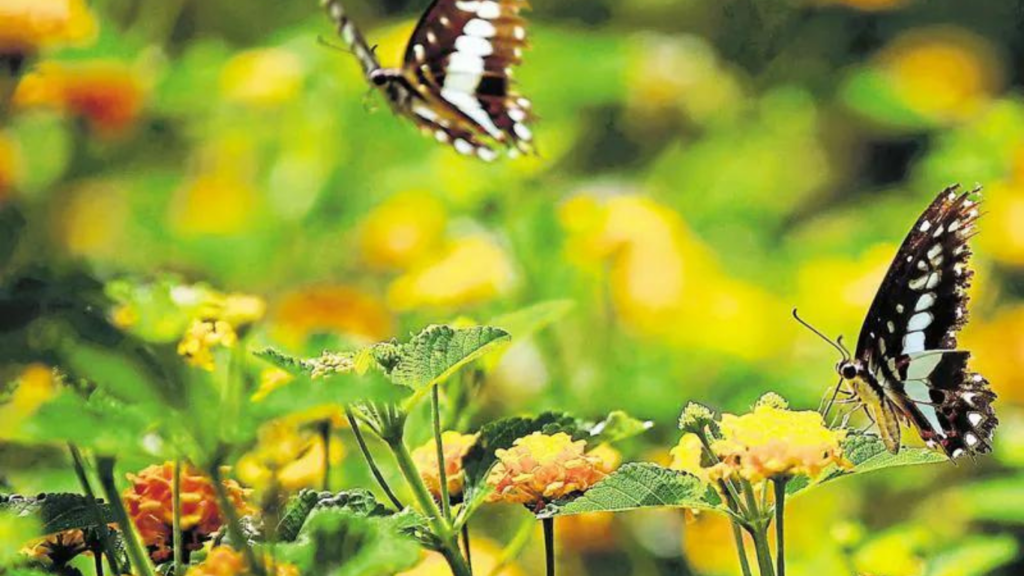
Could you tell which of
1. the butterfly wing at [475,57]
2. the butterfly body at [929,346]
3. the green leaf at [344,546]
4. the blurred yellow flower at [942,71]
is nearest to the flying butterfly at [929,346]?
the butterfly body at [929,346]

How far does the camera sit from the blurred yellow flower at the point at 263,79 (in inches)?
56.9

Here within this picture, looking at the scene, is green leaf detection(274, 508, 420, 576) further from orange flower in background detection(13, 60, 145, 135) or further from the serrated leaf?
orange flower in background detection(13, 60, 145, 135)

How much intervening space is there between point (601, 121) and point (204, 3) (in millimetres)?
485

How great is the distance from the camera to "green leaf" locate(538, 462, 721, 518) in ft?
1.45

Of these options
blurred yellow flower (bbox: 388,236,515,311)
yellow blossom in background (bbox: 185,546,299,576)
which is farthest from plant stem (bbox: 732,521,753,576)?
blurred yellow flower (bbox: 388,236,515,311)

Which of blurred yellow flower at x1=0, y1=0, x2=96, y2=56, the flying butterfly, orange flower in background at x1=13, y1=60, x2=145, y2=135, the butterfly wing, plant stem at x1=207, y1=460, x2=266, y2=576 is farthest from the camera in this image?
orange flower in background at x1=13, y1=60, x2=145, y2=135

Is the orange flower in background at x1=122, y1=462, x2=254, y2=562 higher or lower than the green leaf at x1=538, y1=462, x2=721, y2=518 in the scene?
higher

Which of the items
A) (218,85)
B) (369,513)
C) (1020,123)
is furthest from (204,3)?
(369,513)

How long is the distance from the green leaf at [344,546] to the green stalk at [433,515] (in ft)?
0.13

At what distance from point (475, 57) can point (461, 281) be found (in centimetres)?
22

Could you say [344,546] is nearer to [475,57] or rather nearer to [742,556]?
[742,556]

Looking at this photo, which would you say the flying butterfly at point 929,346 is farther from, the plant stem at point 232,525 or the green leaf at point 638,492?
the plant stem at point 232,525

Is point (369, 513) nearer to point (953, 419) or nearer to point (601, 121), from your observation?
point (953, 419)

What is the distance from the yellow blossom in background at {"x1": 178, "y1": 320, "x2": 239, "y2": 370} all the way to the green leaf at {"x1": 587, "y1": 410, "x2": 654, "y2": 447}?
13 centimetres
